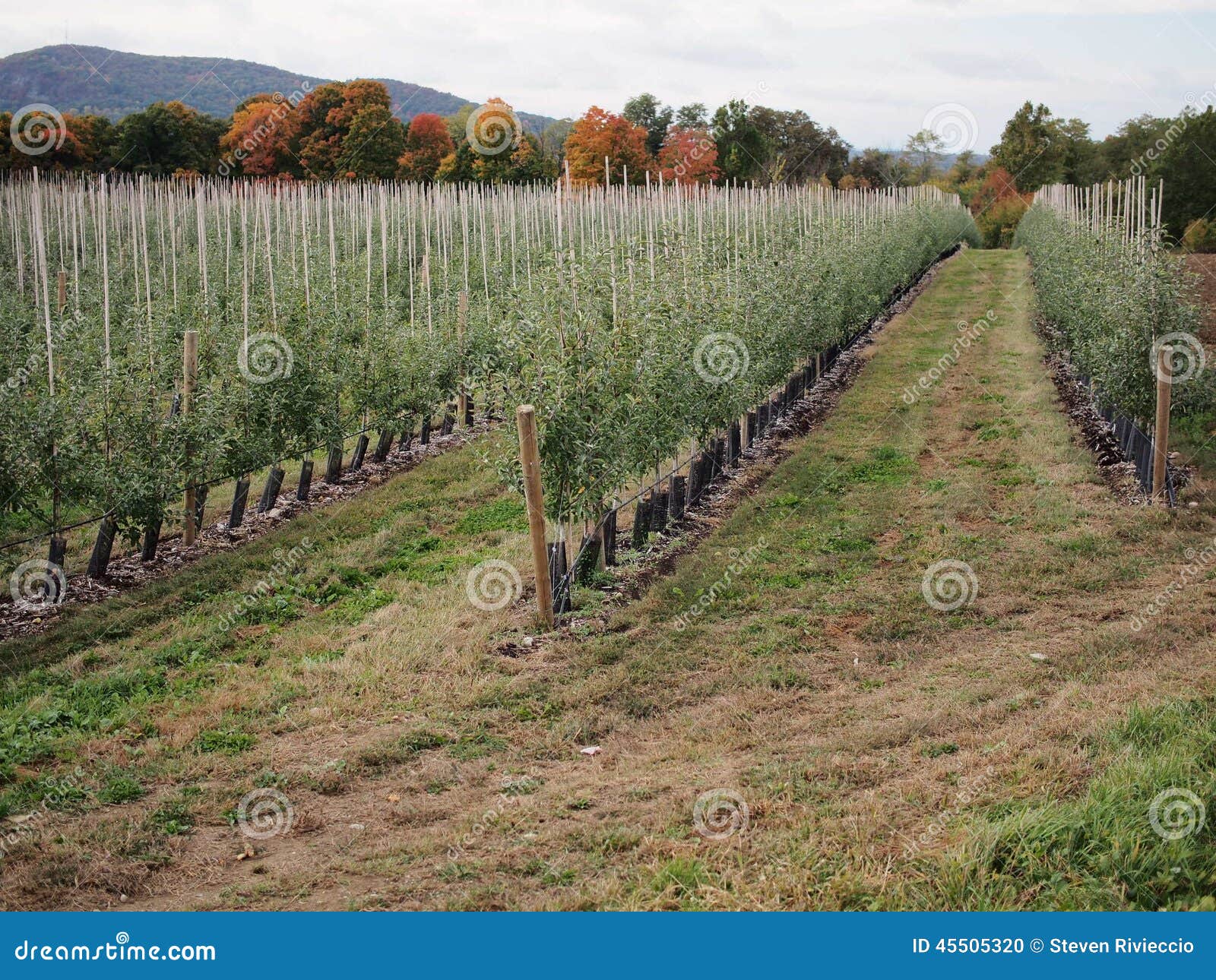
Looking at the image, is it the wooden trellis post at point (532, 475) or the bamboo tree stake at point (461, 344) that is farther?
the bamboo tree stake at point (461, 344)

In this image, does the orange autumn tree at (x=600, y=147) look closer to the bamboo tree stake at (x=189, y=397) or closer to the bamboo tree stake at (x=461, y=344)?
the bamboo tree stake at (x=461, y=344)

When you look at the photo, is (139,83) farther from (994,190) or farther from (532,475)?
(532,475)

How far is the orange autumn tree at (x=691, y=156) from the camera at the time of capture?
36406mm

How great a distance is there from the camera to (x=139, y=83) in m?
88.4

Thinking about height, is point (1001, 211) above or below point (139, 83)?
below

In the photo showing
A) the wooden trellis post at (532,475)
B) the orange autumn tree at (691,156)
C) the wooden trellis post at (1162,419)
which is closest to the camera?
the wooden trellis post at (532,475)

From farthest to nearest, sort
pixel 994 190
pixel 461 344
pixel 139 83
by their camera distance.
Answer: pixel 139 83
pixel 994 190
pixel 461 344

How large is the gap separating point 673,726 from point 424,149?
41.2 m

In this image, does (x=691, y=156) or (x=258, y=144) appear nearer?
(x=691, y=156)

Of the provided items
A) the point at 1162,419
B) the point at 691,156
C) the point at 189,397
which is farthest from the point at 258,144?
the point at 1162,419

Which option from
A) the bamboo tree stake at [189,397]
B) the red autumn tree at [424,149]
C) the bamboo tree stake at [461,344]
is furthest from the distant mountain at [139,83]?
the bamboo tree stake at [189,397]

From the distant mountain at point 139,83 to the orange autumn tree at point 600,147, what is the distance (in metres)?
27.8

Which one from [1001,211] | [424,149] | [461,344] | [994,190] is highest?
[994,190]

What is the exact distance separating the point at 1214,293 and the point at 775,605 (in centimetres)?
2118
